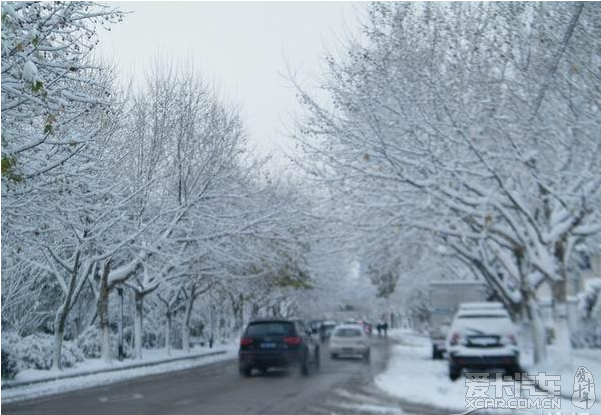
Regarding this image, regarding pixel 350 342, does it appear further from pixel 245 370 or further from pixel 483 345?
pixel 483 345

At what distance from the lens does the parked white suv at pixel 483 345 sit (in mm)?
18516

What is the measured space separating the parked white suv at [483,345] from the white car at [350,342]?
47.8ft

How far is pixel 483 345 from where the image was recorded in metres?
18.6

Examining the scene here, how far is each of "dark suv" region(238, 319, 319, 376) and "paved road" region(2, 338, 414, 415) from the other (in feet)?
1.51

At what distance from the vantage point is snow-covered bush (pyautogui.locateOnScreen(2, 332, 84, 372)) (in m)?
23.2

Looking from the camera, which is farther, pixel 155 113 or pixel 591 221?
pixel 155 113

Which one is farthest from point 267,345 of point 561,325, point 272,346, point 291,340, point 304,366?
point 561,325

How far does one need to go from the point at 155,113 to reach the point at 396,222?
453 inches

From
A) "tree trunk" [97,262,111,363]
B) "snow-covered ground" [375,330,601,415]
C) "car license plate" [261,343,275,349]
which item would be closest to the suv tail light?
"car license plate" [261,343,275,349]

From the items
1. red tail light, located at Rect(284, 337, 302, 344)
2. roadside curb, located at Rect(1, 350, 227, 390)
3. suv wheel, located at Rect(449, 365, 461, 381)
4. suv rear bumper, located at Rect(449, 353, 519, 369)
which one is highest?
red tail light, located at Rect(284, 337, 302, 344)

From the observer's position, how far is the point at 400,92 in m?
19.3

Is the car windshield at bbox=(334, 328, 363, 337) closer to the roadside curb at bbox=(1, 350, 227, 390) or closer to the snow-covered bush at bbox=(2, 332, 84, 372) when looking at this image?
the roadside curb at bbox=(1, 350, 227, 390)

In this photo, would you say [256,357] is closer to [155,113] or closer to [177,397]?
[177,397]

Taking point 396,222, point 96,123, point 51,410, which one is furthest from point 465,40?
point 51,410
